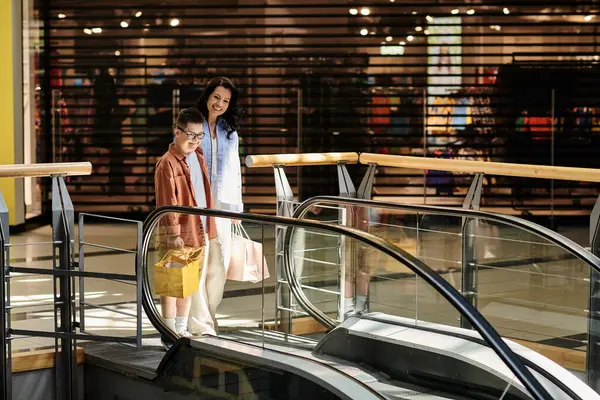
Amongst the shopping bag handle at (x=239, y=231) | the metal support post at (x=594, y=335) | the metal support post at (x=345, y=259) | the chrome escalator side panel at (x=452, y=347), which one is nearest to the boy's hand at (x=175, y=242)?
the shopping bag handle at (x=239, y=231)

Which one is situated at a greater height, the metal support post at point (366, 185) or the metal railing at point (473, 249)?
the metal support post at point (366, 185)

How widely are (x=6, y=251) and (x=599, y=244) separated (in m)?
2.87

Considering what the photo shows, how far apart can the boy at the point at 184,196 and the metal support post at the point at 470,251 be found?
1.30 m

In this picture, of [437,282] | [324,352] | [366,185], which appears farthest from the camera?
[366,185]

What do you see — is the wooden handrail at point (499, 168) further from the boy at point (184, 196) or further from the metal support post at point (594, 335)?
the boy at point (184, 196)

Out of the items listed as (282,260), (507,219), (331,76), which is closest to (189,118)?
(282,260)

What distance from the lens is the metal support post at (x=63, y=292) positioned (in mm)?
5301

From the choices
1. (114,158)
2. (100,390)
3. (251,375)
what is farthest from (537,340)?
(114,158)

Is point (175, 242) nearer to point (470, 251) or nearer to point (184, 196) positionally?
point (184, 196)

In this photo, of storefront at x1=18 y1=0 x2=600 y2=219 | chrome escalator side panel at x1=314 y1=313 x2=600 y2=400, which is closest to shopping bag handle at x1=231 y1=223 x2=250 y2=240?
chrome escalator side panel at x1=314 y1=313 x2=600 y2=400

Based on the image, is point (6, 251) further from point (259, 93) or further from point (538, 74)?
point (538, 74)

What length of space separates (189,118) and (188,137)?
4.0 inches

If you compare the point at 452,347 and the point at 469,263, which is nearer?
the point at 452,347

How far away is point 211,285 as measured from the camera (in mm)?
4938
